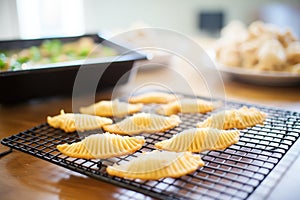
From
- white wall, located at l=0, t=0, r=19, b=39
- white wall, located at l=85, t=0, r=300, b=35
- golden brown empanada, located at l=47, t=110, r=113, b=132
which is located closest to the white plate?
golden brown empanada, located at l=47, t=110, r=113, b=132

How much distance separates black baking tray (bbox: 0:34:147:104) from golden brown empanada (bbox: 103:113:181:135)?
1.01ft

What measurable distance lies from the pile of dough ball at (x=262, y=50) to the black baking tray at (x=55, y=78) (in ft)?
1.50

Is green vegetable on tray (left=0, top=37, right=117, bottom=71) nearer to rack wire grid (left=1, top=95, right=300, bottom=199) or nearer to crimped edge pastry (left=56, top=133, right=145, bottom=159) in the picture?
rack wire grid (left=1, top=95, right=300, bottom=199)

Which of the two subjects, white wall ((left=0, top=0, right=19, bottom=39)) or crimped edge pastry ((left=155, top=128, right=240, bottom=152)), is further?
white wall ((left=0, top=0, right=19, bottom=39))

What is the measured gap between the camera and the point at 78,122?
94cm

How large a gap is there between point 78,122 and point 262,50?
86 centimetres

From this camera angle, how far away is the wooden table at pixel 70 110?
0.67 metres

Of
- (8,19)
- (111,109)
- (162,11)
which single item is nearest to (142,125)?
(111,109)

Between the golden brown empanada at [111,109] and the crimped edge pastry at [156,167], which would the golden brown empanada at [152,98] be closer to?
the golden brown empanada at [111,109]

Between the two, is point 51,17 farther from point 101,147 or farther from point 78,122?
point 101,147

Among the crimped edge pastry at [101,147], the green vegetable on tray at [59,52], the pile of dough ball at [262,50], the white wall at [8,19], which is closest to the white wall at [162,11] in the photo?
the white wall at [8,19]

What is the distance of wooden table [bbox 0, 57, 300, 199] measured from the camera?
0.67m

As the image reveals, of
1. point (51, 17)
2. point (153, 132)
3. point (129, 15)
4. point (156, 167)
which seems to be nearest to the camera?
point (156, 167)

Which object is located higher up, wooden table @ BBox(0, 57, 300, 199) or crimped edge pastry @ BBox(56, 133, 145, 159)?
crimped edge pastry @ BBox(56, 133, 145, 159)
